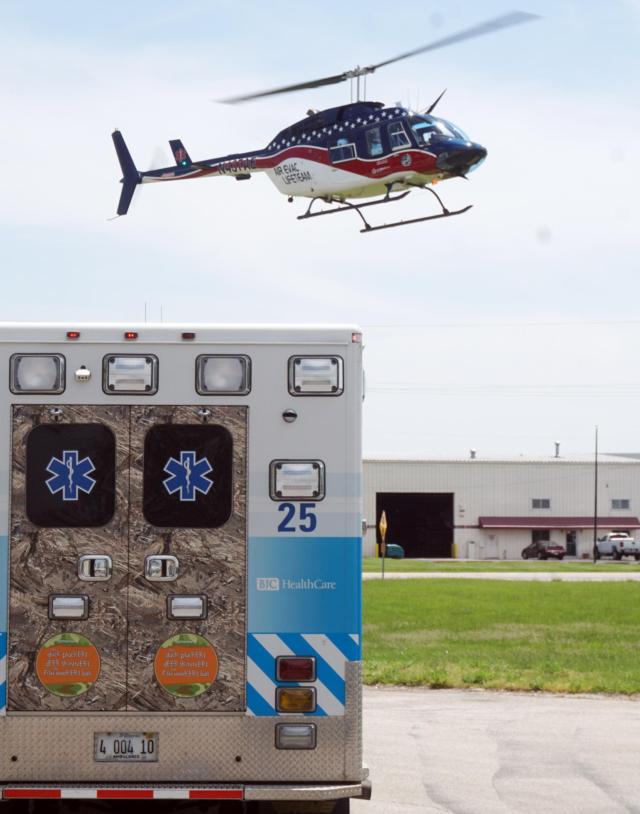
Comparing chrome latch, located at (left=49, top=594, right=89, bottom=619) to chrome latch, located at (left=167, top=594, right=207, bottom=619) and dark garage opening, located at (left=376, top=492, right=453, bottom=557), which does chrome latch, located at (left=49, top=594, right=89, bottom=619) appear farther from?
dark garage opening, located at (left=376, top=492, right=453, bottom=557)

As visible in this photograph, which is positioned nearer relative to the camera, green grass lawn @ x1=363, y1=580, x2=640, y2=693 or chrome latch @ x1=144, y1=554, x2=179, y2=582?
chrome latch @ x1=144, y1=554, x2=179, y2=582

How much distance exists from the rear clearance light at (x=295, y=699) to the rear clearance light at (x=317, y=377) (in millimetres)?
1597

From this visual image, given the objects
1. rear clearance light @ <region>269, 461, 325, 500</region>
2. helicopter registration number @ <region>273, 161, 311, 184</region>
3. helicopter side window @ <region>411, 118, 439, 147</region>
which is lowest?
rear clearance light @ <region>269, 461, 325, 500</region>

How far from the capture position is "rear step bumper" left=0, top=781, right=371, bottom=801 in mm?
7266

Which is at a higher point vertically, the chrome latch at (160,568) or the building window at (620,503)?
the chrome latch at (160,568)

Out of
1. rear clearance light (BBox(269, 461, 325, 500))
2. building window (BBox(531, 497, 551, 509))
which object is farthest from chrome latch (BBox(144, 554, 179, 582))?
building window (BBox(531, 497, 551, 509))

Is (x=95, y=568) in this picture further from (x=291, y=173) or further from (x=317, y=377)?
(x=291, y=173)

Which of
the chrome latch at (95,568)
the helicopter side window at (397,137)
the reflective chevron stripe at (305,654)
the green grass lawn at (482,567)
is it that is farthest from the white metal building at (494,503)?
the chrome latch at (95,568)

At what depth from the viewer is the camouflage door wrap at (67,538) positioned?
7.37 metres

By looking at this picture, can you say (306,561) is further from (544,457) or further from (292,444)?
(544,457)

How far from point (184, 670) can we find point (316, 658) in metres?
0.71

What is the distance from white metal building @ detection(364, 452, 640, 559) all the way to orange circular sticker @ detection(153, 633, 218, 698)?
8035 centimetres

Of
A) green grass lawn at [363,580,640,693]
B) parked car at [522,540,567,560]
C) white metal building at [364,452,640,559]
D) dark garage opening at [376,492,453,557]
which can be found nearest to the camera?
green grass lawn at [363,580,640,693]

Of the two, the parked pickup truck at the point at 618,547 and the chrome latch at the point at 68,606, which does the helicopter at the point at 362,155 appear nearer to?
the chrome latch at the point at 68,606
